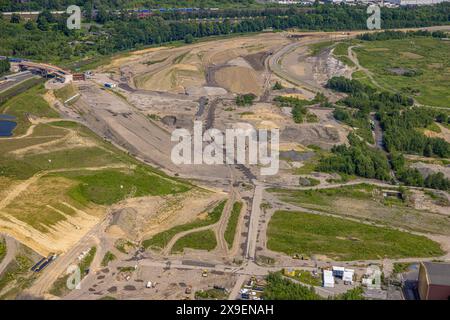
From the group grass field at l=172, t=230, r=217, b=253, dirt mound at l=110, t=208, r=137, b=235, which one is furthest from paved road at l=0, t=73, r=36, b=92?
grass field at l=172, t=230, r=217, b=253

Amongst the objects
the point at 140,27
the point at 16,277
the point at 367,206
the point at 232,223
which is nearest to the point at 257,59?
the point at 140,27

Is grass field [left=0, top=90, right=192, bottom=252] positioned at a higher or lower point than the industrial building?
higher

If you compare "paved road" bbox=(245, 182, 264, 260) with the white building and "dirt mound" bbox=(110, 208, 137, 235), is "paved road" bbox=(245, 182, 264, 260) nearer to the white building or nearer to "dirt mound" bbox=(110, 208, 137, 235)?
the white building

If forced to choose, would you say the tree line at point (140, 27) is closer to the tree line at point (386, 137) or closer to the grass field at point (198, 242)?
the tree line at point (386, 137)

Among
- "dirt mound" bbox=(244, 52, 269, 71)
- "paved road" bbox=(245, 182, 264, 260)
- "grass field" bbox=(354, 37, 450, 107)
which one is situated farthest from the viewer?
"dirt mound" bbox=(244, 52, 269, 71)

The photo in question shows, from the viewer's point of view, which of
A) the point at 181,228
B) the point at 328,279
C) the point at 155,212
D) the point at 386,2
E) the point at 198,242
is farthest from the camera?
the point at 386,2

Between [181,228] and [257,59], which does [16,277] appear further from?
[257,59]
